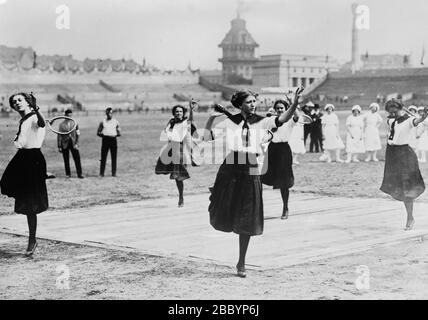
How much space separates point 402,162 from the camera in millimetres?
9398

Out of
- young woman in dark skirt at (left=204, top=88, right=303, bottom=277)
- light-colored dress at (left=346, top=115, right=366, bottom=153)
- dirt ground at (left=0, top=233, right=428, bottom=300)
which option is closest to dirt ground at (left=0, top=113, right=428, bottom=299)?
dirt ground at (left=0, top=233, right=428, bottom=300)

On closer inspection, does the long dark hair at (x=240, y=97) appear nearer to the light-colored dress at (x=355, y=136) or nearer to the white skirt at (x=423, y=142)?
the light-colored dress at (x=355, y=136)

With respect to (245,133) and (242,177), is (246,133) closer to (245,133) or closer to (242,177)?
(245,133)

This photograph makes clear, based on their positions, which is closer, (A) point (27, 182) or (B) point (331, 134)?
(A) point (27, 182)

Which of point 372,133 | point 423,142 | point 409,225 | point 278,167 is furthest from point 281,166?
point 423,142

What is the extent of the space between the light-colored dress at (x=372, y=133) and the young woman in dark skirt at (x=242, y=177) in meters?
13.7

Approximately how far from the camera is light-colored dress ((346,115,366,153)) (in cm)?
1986

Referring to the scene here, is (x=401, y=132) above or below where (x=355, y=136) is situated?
above

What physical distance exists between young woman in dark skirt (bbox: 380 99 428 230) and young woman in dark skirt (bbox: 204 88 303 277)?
2.81 meters

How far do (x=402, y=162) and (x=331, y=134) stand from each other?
11.3m

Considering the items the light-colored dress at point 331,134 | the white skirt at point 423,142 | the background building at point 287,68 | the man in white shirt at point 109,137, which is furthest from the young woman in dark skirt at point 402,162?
the background building at point 287,68

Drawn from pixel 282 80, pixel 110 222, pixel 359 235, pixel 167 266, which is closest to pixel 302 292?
pixel 167 266

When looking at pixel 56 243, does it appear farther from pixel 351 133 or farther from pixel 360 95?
pixel 360 95
